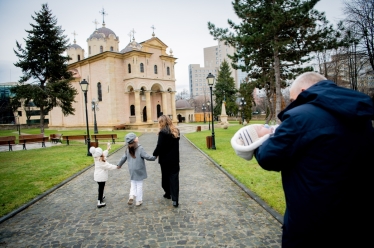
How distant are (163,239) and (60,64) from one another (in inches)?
1078

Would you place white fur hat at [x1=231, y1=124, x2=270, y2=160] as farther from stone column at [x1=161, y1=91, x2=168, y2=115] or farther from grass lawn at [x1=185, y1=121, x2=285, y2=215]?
stone column at [x1=161, y1=91, x2=168, y2=115]

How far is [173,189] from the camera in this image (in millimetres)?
5586

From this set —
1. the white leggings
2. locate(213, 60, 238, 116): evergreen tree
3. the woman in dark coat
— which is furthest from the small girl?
locate(213, 60, 238, 116): evergreen tree

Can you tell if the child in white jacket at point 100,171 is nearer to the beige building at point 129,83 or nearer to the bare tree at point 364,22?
the bare tree at point 364,22

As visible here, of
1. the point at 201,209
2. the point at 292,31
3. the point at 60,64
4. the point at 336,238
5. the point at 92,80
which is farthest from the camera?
the point at 92,80

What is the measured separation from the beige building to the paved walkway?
31.7 meters

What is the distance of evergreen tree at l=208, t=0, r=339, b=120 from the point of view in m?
15.2

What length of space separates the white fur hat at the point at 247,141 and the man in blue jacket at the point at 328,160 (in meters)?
0.17

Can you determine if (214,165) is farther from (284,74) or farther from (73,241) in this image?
(284,74)

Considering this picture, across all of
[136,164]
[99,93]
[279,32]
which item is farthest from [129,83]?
[136,164]

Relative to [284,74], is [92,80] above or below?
above

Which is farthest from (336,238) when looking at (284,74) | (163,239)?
(284,74)

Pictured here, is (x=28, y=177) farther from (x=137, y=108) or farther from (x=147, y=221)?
(x=137, y=108)

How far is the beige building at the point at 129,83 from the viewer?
3794 centimetres
